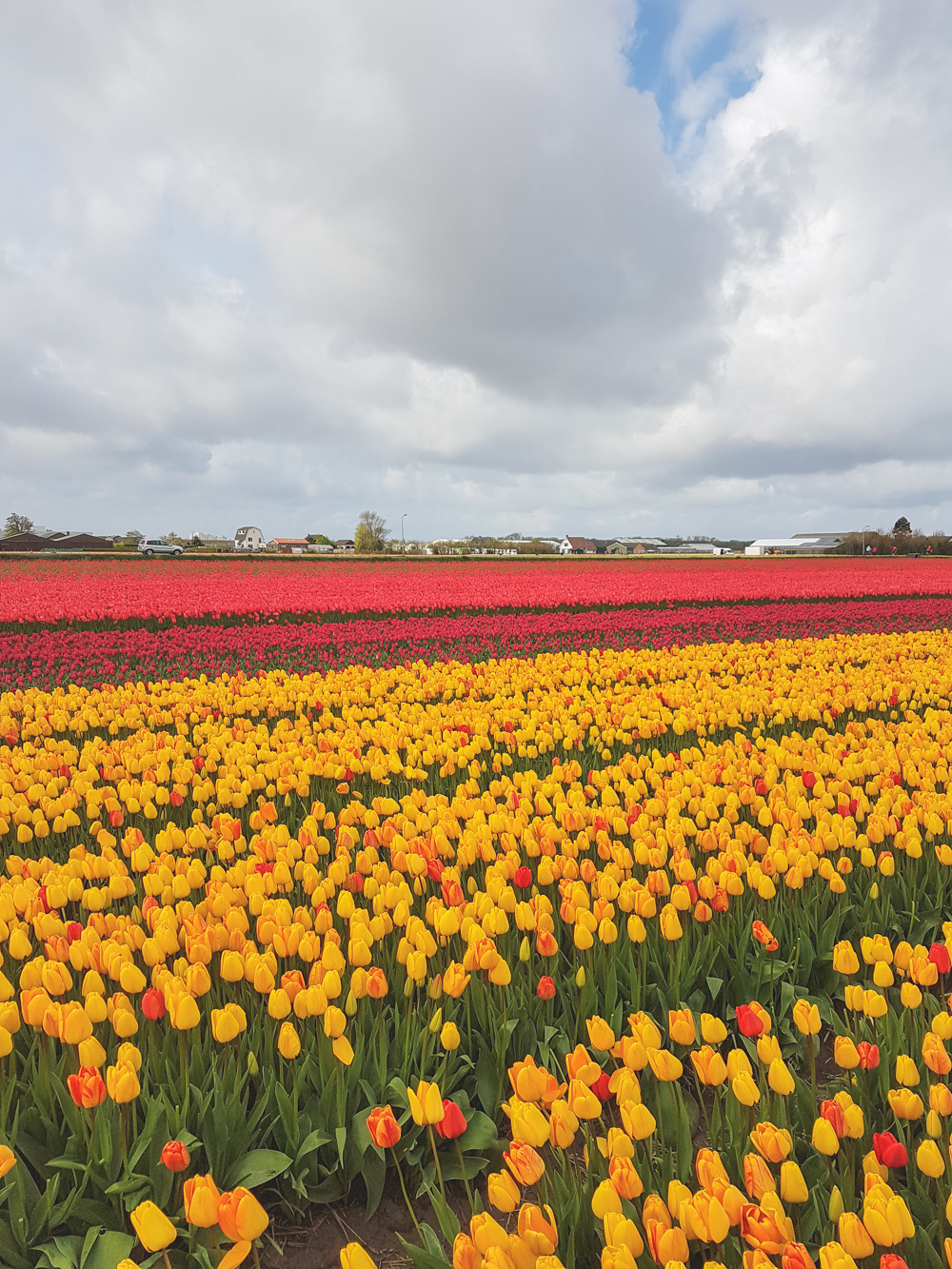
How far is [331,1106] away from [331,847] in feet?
6.59

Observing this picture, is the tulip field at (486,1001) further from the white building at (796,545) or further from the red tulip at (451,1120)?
the white building at (796,545)

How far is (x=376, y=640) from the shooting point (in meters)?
12.5

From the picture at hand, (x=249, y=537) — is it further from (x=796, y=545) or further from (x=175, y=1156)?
(x=175, y=1156)

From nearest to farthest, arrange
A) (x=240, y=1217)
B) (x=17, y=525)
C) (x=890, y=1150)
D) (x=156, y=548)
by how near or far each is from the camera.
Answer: (x=240, y=1217), (x=890, y=1150), (x=156, y=548), (x=17, y=525)

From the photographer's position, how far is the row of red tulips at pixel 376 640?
33.7 ft

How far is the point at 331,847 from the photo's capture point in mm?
4156

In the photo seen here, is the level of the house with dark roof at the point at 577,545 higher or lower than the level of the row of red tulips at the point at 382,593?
higher

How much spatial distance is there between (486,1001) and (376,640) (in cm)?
1017

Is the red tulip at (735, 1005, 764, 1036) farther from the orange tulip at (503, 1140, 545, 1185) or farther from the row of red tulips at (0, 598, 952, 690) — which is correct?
the row of red tulips at (0, 598, 952, 690)

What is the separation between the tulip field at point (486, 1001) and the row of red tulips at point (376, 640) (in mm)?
3978

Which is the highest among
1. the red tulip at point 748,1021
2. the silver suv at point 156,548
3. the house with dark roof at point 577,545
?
the house with dark roof at point 577,545

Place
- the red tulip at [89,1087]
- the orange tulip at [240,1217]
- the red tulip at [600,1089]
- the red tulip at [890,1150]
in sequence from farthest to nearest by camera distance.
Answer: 1. the red tulip at [600,1089]
2. the red tulip at [89,1087]
3. the red tulip at [890,1150]
4. the orange tulip at [240,1217]

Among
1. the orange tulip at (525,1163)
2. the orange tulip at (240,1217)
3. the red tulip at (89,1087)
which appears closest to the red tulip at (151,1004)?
the red tulip at (89,1087)

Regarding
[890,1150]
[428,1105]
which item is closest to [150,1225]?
[428,1105]
